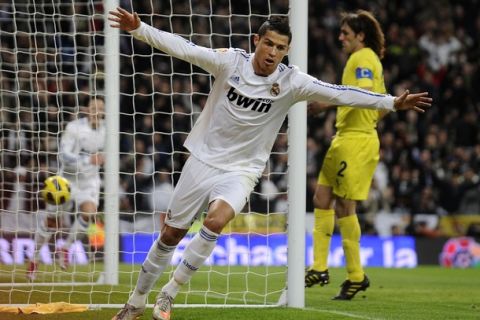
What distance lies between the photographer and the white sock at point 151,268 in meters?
7.07

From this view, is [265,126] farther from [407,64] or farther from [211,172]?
[407,64]

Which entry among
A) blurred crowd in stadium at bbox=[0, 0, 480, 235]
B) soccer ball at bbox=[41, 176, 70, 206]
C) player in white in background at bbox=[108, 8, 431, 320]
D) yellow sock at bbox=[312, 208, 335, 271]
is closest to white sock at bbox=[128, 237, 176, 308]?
player in white in background at bbox=[108, 8, 431, 320]

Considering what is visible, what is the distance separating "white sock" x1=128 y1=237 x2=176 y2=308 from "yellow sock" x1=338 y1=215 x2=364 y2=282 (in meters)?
2.66

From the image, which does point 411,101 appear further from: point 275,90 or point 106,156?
point 106,156

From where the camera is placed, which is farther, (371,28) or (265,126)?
(371,28)

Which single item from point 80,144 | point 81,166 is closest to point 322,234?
point 80,144

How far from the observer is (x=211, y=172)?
711 cm

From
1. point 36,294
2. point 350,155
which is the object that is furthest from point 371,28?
point 36,294

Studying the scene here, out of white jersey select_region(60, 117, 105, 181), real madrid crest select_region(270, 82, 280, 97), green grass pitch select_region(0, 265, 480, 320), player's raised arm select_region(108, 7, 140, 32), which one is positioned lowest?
green grass pitch select_region(0, 265, 480, 320)

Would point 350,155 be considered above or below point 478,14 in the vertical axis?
below

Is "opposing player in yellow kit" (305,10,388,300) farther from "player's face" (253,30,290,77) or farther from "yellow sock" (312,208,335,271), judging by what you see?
"player's face" (253,30,290,77)

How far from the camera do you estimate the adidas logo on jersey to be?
718 cm

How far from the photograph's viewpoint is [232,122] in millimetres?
Result: 7164

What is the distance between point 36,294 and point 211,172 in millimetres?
2950
